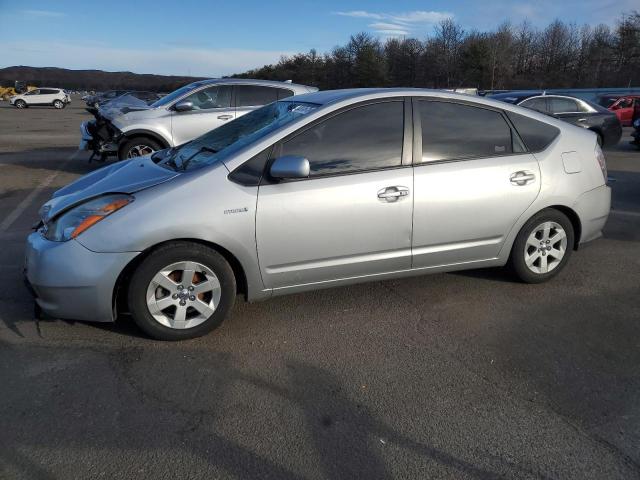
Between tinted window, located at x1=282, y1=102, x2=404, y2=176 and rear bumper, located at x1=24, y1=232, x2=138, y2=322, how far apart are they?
4.47 ft

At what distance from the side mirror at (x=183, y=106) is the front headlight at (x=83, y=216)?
648 centimetres

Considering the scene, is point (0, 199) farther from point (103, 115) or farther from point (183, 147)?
point (183, 147)

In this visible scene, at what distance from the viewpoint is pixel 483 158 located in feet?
13.4

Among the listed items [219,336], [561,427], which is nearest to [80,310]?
[219,336]

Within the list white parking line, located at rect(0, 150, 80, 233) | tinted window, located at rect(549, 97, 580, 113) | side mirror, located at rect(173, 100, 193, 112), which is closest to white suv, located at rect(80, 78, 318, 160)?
side mirror, located at rect(173, 100, 193, 112)

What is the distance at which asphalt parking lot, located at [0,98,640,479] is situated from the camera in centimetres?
242

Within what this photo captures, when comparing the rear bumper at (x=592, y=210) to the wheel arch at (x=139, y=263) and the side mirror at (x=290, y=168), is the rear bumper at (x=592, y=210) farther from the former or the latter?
the wheel arch at (x=139, y=263)

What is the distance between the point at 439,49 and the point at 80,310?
75.7 metres

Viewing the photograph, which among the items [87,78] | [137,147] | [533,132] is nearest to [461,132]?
[533,132]

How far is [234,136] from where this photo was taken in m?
4.05

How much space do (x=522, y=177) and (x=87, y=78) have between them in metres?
185

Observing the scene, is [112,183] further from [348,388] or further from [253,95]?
[253,95]

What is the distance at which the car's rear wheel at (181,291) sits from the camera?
3.33m

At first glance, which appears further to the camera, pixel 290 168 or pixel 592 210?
pixel 592 210
